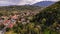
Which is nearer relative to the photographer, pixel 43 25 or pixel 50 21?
pixel 43 25

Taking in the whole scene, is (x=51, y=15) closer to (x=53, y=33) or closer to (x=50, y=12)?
(x=50, y=12)

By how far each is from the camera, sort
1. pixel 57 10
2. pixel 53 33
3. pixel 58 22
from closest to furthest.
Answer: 1. pixel 53 33
2. pixel 58 22
3. pixel 57 10

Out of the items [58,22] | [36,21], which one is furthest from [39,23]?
[58,22]

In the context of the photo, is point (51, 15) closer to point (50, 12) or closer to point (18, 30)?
point (50, 12)

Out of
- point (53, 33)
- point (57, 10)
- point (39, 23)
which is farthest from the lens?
point (57, 10)

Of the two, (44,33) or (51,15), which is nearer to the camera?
(44,33)

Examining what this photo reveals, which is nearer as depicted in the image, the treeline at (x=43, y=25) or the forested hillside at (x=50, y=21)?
the forested hillside at (x=50, y=21)

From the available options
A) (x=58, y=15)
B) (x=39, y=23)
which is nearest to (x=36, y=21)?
(x=39, y=23)

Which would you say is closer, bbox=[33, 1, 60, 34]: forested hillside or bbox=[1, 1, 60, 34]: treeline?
bbox=[33, 1, 60, 34]: forested hillside

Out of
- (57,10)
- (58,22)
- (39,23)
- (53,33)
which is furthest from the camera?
(57,10)
